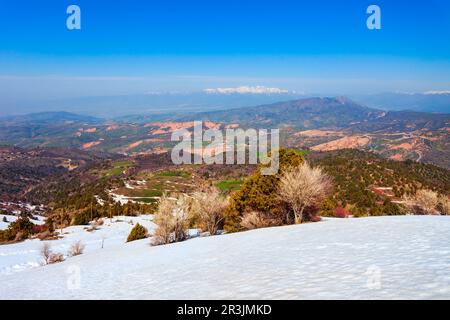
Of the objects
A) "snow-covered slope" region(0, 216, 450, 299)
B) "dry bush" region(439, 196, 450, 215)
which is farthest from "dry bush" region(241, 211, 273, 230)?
"dry bush" region(439, 196, 450, 215)

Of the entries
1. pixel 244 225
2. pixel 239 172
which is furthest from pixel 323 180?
pixel 239 172

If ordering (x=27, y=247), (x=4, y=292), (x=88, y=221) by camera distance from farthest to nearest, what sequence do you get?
1. (x=88, y=221)
2. (x=27, y=247)
3. (x=4, y=292)

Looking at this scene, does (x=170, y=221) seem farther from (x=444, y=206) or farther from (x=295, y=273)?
(x=444, y=206)

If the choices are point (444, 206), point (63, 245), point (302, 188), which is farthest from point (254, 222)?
point (63, 245)

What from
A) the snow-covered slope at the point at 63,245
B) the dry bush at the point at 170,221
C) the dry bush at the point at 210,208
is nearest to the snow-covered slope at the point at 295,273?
the dry bush at the point at 170,221

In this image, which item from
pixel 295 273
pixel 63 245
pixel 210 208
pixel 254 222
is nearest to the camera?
pixel 295 273
